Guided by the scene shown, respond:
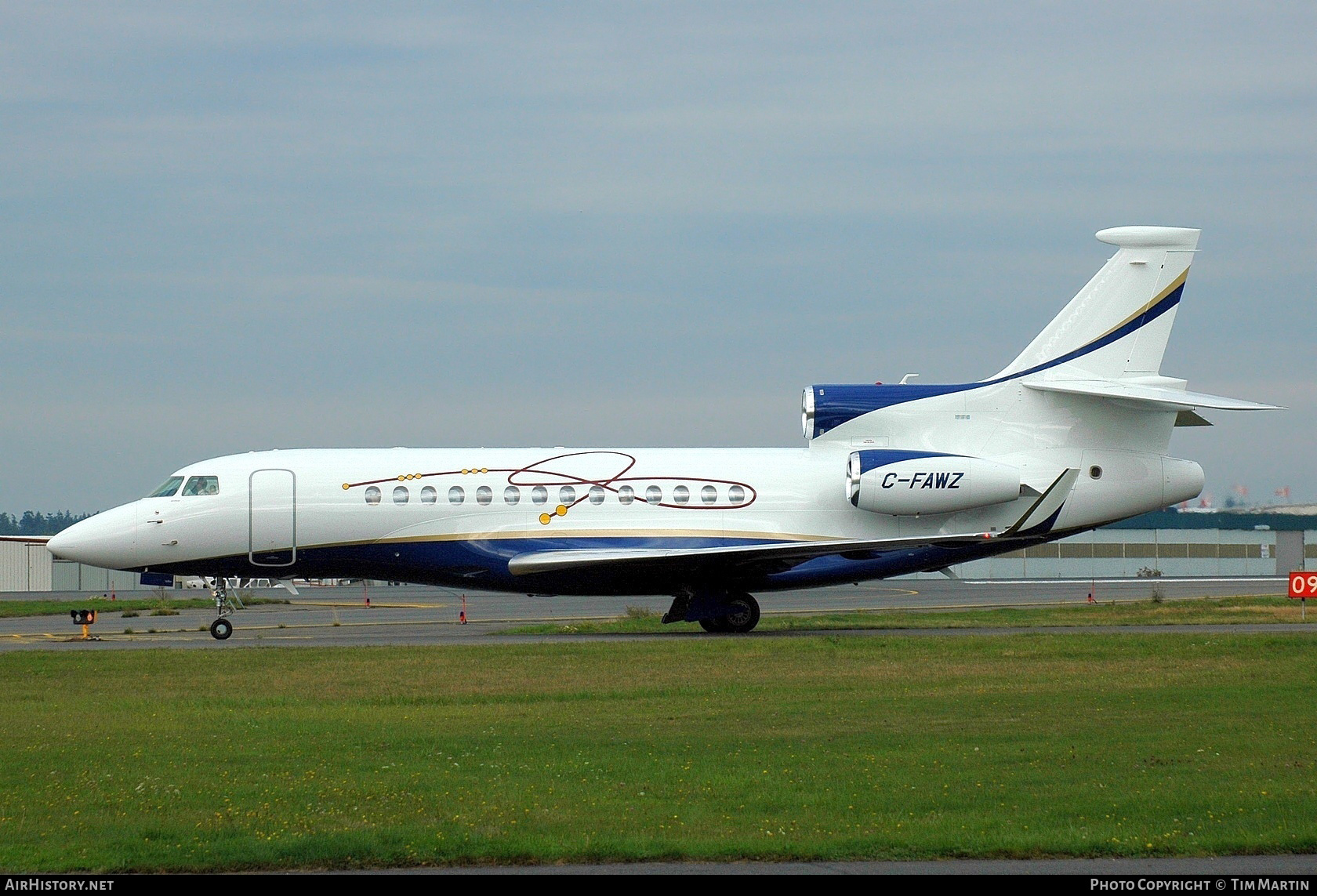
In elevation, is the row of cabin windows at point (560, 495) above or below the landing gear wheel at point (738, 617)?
above

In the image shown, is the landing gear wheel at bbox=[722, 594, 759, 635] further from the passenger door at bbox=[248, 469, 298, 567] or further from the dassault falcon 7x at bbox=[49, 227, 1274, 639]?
the passenger door at bbox=[248, 469, 298, 567]

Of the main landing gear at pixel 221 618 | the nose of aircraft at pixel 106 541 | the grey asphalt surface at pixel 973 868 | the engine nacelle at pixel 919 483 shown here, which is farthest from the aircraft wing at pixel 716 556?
the grey asphalt surface at pixel 973 868

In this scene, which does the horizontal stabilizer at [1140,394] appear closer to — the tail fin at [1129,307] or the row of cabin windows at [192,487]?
the tail fin at [1129,307]

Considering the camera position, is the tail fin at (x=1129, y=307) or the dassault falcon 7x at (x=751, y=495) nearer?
the dassault falcon 7x at (x=751, y=495)

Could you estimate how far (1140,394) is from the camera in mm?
28656

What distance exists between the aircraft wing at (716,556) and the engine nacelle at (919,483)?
2.29 feet

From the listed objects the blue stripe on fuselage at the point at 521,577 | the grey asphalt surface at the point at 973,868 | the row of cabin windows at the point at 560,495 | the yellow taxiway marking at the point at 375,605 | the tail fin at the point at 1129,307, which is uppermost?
the tail fin at the point at 1129,307

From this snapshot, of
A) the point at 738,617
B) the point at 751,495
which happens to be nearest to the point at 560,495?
the point at 751,495

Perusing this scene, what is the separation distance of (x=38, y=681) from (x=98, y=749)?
7.91 metres

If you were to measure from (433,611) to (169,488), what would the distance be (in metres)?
15.6

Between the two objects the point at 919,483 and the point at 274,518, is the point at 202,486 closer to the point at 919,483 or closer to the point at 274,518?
the point at 274,518

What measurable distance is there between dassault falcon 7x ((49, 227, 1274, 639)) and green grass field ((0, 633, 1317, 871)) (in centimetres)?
635

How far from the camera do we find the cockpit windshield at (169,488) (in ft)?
96.1

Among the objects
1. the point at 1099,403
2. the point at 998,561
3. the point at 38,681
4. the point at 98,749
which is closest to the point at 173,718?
the point at 98,749
